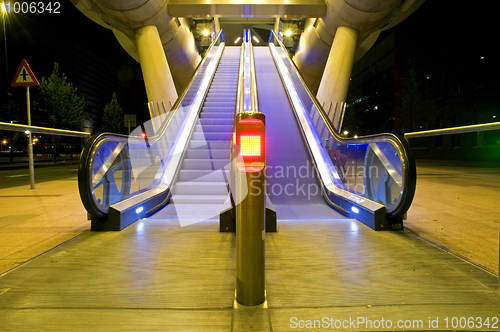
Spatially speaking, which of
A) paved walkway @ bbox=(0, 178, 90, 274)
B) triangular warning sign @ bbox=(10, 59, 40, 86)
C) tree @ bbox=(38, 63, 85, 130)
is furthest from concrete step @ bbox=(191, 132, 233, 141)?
tree @ bbox=(38, 63, 85, 130)

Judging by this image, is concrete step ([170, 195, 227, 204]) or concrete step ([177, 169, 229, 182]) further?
concrete step ([177, 169, 229, 182])

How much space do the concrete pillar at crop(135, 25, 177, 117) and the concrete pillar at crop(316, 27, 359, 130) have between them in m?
5.80

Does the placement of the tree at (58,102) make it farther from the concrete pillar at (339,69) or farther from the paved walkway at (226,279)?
the paved walkway at (226,279)

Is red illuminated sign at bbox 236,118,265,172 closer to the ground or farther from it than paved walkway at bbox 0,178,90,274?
farther from it

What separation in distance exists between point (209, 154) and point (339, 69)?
7.18 metres

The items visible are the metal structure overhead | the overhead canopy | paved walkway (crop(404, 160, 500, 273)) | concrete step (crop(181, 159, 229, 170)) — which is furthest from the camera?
the overhead canopy

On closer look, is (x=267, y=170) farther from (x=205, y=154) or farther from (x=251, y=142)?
(x=251, y=142)

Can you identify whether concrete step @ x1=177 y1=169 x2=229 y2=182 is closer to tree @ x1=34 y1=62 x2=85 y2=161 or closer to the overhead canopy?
the overhead canopy

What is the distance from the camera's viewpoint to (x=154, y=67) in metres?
A: 10.3

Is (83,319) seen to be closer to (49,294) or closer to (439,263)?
(49,294)

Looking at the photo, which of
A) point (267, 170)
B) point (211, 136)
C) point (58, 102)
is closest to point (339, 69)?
point (211, 136)

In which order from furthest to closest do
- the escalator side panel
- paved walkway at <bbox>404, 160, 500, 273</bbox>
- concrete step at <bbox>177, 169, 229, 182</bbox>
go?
1. concrete step at <bbox>177, 169, 229, 182</bbox>
2. the escalator side panel
3. paved walkway at <bbox>404, 160, 500, 273</bbox>

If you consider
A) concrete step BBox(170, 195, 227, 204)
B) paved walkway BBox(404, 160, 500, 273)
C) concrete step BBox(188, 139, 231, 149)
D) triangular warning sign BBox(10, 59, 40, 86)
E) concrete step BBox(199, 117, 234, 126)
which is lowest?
paved walkway BBox(404, 160, 500, 273)

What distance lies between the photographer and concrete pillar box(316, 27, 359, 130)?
34.1 feet
